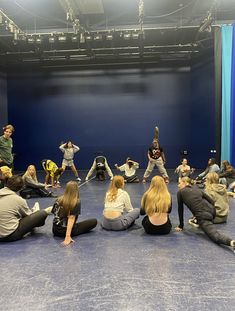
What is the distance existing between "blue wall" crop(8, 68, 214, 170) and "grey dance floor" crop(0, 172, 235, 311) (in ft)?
35.1

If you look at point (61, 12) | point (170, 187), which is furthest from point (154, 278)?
point (61, 12)

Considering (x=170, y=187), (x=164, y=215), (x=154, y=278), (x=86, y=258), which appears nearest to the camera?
(x=154, y=278)

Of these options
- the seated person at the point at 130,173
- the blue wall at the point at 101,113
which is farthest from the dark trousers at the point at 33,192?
the blue wall at the point at 101,113

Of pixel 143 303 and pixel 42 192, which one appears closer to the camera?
pixel 143 303

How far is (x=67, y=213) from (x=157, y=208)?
1273 millimetres

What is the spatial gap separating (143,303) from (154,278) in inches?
20.0

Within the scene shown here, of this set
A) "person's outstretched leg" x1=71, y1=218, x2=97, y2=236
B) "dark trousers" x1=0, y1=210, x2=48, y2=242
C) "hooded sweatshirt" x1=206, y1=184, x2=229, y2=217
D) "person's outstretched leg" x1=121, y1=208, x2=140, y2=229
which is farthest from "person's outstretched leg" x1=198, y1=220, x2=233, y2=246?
"dark trousers" x1=0, y1=210, x2=48, y2=242

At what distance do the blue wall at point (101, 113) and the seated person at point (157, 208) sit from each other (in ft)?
35.2

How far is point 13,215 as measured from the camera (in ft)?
13.6

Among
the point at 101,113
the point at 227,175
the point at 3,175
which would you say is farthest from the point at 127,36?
the point at 3,175

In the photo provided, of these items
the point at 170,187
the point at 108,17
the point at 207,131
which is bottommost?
the point at 170,187

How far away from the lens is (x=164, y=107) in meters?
15.2

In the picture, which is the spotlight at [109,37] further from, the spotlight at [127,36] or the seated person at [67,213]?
the seated person at [67,213]

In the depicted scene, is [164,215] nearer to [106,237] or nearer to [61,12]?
[106,237]
